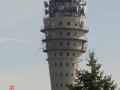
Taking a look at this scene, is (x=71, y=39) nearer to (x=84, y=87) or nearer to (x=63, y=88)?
(x=63, y=88)

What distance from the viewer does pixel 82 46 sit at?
585 feet

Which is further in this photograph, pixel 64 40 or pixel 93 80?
pixel 64 40

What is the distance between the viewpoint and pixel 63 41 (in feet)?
581

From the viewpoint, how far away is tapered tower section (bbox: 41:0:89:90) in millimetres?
174375

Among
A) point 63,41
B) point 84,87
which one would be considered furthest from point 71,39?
point 84,87

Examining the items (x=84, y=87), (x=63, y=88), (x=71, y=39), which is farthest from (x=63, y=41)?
(x=84, y=87)

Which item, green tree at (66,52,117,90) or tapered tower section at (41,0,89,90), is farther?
tapered tower section at (41,0,89,90)

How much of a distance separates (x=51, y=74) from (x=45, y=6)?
70.7 feet

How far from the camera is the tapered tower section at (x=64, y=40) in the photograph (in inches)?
6865

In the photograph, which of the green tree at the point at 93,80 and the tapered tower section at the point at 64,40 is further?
the tapered tower section at the point at 64,40

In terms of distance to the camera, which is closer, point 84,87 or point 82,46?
point 84,87

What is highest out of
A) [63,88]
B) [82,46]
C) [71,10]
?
[71,10]

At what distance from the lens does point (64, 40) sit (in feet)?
581

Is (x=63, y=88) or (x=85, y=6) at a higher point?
(x=85, y=6)
